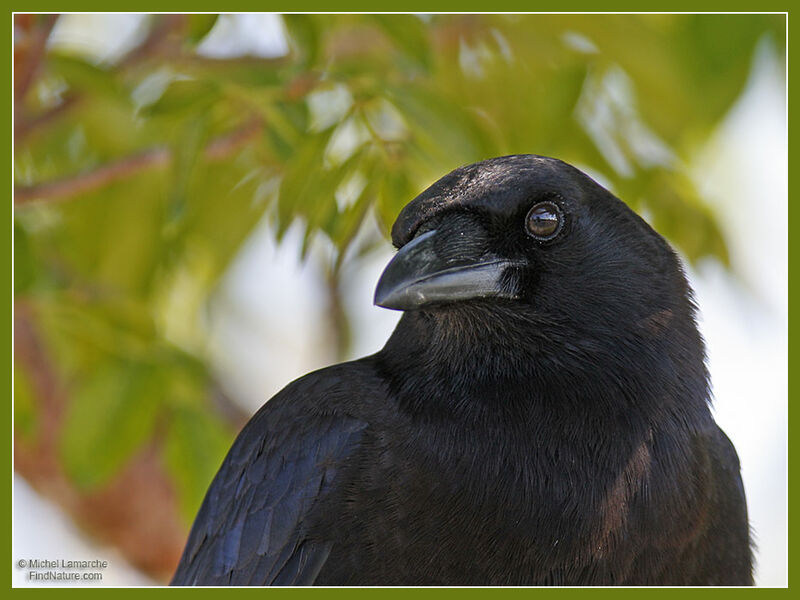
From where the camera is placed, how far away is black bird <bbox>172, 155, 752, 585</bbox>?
3.10 meters

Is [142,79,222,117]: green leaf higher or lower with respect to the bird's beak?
higher

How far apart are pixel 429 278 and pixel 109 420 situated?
1.45 m

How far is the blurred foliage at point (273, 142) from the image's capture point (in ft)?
11.4

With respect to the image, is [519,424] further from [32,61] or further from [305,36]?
[32,61]

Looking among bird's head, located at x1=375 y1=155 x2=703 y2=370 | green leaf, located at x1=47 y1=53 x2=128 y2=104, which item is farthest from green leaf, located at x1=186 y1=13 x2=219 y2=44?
bird's head, located at x1=375 y1=155 x2=703 y2=370

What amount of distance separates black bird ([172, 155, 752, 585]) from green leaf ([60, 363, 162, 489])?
2.26 ft

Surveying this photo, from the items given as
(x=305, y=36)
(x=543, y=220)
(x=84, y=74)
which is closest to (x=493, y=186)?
(x=543, y=220)

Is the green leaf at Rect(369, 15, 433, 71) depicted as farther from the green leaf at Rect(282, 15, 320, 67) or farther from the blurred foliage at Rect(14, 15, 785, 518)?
the green leaf at Rect(282, 15, 320, 67)

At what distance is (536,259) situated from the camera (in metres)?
3.19

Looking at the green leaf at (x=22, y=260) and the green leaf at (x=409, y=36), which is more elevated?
the green leaf at (x=409, y=36)

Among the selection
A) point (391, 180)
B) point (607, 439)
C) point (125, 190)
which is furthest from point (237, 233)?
point (607, 439)

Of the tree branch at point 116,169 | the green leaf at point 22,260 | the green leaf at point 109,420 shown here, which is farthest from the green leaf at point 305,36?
the green leaf at point 109,420

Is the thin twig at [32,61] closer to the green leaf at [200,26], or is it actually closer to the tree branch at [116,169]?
the tree branch at [116,169]

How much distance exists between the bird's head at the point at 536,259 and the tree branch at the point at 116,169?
99cm
